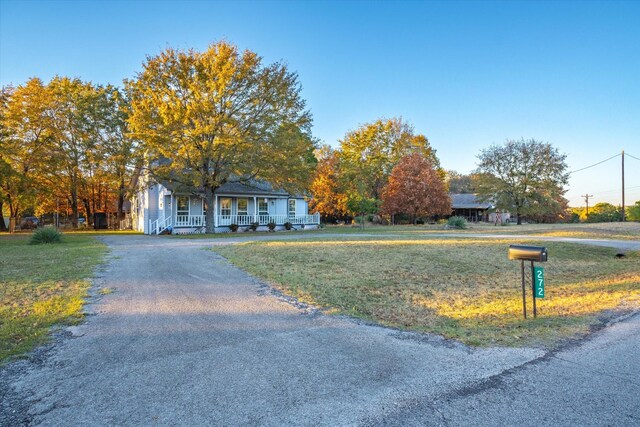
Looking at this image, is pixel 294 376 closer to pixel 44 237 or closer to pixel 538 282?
pixel 538 282

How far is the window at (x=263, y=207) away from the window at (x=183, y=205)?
588 centimetres

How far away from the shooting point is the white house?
2458 cm

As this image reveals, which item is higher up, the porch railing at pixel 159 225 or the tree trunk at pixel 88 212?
the tree trunk at pixel 88 212

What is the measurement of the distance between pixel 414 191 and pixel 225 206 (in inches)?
736

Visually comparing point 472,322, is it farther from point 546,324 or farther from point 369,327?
point 369,327

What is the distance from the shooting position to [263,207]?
29797mm

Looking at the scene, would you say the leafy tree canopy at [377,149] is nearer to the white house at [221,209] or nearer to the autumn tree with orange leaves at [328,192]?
the autumn tree with orange leaves at [328,192]

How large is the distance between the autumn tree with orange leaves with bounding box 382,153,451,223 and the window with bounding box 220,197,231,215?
55.5 ft

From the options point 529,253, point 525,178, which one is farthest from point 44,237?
point 525,178

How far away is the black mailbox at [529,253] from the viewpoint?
4.78 meters

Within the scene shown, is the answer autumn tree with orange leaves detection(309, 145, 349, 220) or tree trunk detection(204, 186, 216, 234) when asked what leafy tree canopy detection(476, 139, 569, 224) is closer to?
autumn tree with orange leaves detection(309, 145, 349, 220)

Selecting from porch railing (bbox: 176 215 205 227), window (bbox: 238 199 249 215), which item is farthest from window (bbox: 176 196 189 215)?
window (bbox: 238 199 249 215)

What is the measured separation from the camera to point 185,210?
25781 mm

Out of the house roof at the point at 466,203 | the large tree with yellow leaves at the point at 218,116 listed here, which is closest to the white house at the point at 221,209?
the large tree with yellow leaves at the point at 218,116
